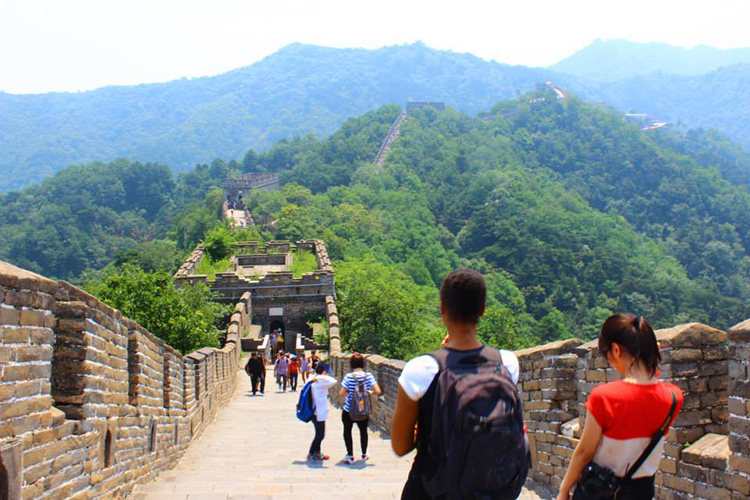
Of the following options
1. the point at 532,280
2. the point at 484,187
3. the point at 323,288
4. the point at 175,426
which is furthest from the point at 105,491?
the point at 484,187

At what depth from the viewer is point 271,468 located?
987 centimetres

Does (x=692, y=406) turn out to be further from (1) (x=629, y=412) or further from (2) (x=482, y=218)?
(2) (x=482, y=218)

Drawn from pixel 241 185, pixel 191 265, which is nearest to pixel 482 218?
pixel 241 185

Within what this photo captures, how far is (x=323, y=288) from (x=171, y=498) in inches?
995

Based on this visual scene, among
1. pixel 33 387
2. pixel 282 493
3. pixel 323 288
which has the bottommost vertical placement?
pixel 282 493

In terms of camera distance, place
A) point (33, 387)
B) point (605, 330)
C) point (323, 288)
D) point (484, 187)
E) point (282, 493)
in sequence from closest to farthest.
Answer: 1. point (605, 330)
2. point (33, 387)
3. point (282, 493)
4. point (323, 288)
5. point (484, 187)

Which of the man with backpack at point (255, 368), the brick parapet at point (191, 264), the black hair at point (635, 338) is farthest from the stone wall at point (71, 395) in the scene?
the brick parapet at point (191, 264)

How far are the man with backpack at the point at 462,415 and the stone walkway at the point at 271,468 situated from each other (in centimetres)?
409

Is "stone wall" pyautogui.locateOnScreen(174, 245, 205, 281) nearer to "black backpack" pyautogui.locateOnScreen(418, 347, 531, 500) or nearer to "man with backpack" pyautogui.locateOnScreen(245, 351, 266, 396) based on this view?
"man with backpack" pyautogui.locateOnScreen(245, 351, 266, 396)

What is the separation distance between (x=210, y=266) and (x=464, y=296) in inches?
1347

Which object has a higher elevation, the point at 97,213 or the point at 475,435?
the point at 97,213

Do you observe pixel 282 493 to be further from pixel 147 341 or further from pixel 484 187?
pixel 484 187

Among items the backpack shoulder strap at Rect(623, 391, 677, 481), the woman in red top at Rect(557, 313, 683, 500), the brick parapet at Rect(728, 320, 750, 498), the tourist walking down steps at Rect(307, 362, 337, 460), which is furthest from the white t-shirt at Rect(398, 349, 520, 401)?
the tourist walking down steps at Rect(307, 362, 337, 460)

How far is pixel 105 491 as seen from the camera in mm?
6383
